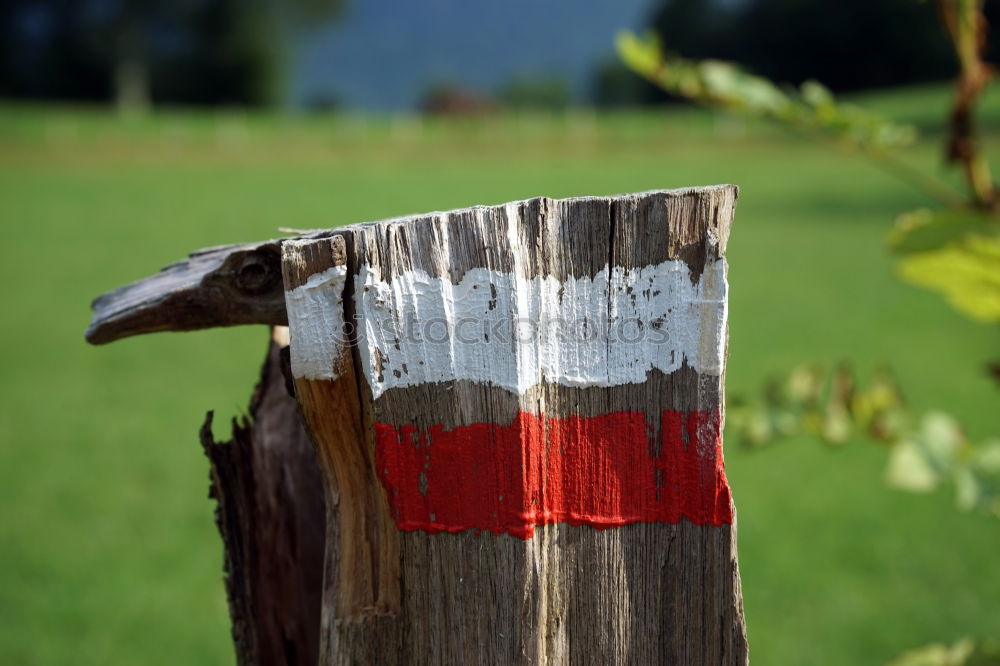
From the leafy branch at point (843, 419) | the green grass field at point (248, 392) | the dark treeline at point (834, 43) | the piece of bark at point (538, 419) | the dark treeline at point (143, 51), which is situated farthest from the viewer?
the dark treeline at point (143, 51)

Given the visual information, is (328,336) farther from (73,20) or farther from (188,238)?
(73,20)

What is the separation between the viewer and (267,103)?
27.8m

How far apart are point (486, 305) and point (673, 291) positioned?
175 millimetres

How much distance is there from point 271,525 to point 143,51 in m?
28.4

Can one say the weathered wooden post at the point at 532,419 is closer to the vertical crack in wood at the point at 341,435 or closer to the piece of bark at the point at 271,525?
the vertical crack in wood at the point at 341,435

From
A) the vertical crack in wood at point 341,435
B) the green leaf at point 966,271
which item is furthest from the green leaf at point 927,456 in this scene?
the vertical crack in wood at point 341,435

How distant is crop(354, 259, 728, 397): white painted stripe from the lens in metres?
0.77

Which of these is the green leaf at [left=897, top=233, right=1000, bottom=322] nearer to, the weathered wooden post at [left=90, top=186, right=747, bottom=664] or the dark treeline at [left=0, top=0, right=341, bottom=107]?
the weathered wooden post at [left=90, top=186, right=747, bottom=664]

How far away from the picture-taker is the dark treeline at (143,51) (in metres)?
25.5

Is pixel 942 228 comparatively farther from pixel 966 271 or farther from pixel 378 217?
pixel 378 217

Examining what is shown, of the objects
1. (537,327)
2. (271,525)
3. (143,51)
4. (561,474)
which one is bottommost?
(271,525)

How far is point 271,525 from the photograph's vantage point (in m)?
1.14

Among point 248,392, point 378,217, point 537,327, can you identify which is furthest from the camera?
point 378,217

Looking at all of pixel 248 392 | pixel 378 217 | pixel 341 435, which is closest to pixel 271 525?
pixel 341 435
